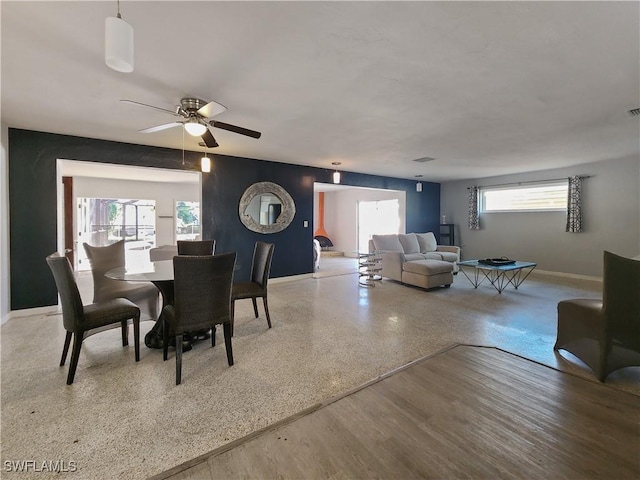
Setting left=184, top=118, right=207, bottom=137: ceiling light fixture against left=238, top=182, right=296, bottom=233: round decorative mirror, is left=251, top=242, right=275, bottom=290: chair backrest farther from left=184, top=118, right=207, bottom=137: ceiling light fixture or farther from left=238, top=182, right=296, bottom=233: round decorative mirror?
left=238, top=182, right=296, bottom=233: round decorative mirror

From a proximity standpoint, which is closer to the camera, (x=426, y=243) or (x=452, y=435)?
(x=452, y=435)

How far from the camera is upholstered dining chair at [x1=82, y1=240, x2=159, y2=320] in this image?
119 inches

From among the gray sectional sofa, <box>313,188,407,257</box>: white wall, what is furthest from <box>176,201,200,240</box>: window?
the gray sectional sofa

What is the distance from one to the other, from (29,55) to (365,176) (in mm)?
5815

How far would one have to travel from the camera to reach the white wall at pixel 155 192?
7071mm

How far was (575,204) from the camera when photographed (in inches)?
227

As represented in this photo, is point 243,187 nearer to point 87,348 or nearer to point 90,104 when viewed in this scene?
point 90,104

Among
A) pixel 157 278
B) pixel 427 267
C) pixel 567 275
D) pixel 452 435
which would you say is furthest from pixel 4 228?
Answer: pixel 567 275

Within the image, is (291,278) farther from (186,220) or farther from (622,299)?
(622,299)

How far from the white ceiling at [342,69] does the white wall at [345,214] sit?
215 inches

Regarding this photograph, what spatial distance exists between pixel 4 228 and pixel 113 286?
169 cm

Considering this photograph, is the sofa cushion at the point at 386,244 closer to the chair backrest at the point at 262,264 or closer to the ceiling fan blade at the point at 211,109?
the chair backrest at the point at 262,264

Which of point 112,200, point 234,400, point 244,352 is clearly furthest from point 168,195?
point 234,400

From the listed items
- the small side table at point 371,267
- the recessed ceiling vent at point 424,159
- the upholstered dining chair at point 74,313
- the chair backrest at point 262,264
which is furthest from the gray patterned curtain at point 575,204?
the upholstered dining chair at point 74,313
